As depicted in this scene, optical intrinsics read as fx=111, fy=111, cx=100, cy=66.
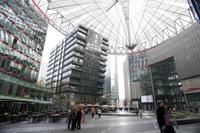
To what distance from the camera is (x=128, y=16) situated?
42.8m

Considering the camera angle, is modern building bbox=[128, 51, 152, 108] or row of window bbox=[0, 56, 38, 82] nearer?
row of window bbox=[0, 56, 38, 82]

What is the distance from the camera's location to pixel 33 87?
94.0 feet

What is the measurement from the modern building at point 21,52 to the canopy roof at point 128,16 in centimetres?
763

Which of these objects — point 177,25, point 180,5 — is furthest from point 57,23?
point 177,25

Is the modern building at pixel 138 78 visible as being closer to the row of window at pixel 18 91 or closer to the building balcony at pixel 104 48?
the building balcony at pixel 104 48

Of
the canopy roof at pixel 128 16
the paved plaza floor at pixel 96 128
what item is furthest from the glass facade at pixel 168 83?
the paved plaza floor at pixel 96 128

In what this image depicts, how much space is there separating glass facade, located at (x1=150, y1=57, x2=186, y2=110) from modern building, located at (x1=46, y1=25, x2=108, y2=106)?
2828 centimetres

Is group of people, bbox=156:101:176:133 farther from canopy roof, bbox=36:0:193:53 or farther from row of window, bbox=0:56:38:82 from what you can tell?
canopy roof, bbox=36:0:193:53

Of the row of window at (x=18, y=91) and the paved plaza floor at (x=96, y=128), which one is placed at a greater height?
the row of window at (x=18, y=91)

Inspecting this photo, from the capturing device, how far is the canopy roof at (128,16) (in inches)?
1365

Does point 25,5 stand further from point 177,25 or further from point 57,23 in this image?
point 177,25

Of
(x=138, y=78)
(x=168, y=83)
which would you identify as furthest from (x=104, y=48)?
(x=168, y=83)

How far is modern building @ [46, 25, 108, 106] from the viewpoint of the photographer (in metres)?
49.6

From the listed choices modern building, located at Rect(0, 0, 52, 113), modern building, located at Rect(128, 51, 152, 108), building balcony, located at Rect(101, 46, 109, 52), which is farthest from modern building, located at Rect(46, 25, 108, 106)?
modern building, located at Rect(128, 51, 152, 108)
